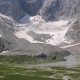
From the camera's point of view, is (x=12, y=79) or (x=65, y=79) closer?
(x=12, y=79)

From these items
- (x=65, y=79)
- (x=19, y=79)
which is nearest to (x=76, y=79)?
(x=65, y=79)

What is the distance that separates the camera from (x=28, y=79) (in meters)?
102

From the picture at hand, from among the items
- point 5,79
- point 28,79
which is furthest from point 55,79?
point 5,79

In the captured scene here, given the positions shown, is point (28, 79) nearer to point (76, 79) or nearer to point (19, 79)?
point (19, 79)

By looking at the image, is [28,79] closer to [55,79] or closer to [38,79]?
[38,79]

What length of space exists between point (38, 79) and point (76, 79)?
45.1 ft

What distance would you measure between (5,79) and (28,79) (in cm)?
827

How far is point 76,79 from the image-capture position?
10594cm

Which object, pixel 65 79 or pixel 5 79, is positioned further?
pixel 65 79

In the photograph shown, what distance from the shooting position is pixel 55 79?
Result: 105312 millimetres

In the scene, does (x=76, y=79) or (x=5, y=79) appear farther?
(x=76, y=79)

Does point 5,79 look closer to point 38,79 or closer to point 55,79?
point 38,79

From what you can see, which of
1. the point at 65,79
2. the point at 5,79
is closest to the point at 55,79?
the point at 65,79

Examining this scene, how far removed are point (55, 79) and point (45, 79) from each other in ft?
13.0
